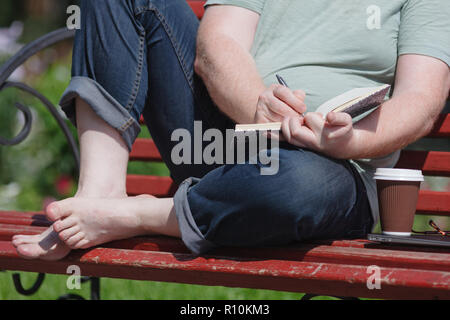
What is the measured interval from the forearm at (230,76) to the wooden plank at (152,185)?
71 cm

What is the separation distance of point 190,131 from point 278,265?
641 millimetres

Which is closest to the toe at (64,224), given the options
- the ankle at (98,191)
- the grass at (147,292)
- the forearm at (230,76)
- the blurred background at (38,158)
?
the ankle at (98,191)

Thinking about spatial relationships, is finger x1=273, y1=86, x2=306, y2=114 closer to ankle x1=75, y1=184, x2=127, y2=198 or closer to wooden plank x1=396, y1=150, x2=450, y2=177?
ankle x1=75, y1=184, x2=127, y2=198

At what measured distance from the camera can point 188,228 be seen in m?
1.62

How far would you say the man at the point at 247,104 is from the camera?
1596 millimetres

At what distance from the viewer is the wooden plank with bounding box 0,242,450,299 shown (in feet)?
4.55

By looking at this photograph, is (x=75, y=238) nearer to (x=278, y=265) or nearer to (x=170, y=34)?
(x=278, y=265)

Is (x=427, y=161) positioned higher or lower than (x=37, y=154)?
higher

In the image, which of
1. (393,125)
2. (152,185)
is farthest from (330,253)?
(152,185)

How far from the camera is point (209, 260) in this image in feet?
5.16

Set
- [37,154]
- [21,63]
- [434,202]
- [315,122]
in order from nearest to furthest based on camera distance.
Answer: [315,122], [434,202], [21,63], [37,154]

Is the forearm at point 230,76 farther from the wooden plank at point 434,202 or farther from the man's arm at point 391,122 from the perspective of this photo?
the wooden plank at point 434,202

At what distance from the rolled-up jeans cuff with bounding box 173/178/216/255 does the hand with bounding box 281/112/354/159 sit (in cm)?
29
